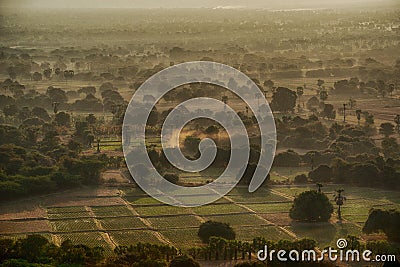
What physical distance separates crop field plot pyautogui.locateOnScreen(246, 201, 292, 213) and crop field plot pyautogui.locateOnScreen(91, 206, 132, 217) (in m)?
2.45

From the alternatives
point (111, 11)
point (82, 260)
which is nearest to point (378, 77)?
point (82, 260)

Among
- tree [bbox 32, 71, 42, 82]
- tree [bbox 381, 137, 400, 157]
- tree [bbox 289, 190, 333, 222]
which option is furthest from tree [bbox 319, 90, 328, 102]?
tree [bbox 289, 190, 333, 222]

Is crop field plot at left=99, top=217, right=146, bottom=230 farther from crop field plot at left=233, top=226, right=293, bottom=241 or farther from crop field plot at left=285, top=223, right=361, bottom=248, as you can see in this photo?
crop field plot at left=285, top=223, right=361, bottom=248

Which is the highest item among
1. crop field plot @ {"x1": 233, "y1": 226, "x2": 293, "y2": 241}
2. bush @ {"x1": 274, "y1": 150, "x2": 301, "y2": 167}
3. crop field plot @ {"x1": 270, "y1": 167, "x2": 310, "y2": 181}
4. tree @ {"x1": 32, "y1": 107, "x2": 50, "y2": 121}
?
tree @ {"x1": 32, "y1": 107, "x2": 50, "y2": 121}

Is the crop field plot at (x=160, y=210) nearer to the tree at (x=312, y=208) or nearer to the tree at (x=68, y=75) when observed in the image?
the tree at (x=312, y=208)

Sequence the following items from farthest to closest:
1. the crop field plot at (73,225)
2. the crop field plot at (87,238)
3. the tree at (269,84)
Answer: the tree at (269,84) < the crop field plot at (73,225) < the crop field plot at (87,238)

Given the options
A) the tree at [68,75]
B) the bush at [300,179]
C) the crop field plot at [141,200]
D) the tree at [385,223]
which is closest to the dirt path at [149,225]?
the crop field plot at [141,200]

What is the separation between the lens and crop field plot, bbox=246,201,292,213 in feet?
53.3

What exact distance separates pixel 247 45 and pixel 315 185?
40699mm

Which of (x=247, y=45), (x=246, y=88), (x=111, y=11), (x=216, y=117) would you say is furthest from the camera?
(x=111, y=11)

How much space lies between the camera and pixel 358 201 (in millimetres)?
16781

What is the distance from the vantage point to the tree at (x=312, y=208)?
605 inches

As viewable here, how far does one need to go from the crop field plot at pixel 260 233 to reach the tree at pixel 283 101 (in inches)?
540

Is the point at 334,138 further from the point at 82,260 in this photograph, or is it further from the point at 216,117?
the point at 82,260
